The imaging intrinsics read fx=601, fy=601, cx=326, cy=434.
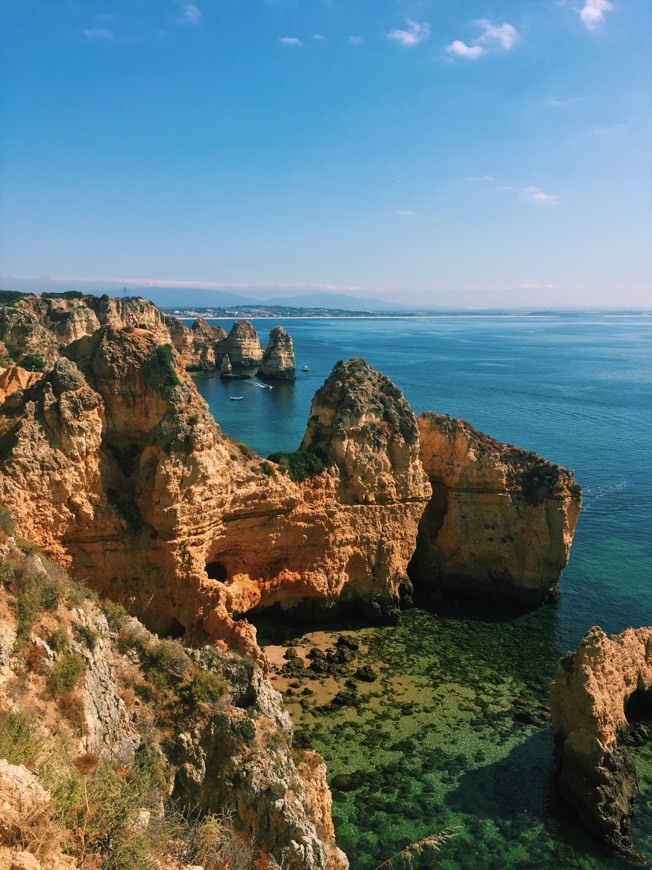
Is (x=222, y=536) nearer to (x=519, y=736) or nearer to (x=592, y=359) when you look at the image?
(x=519, y=736)

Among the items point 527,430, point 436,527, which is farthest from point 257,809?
point 527,430

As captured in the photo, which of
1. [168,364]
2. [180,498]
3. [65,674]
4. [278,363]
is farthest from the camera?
[278,363]

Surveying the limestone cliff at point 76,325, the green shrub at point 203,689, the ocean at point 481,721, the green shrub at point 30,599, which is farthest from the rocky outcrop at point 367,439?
the green shrub at point 30,599

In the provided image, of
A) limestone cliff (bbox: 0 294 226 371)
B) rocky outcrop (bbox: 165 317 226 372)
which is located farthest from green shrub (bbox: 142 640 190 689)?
rocky outcrop (bbox: 165 317 226 372)

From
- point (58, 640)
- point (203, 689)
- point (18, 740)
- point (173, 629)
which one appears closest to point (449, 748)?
point (173, 629)

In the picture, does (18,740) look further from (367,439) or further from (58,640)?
(367,439)
